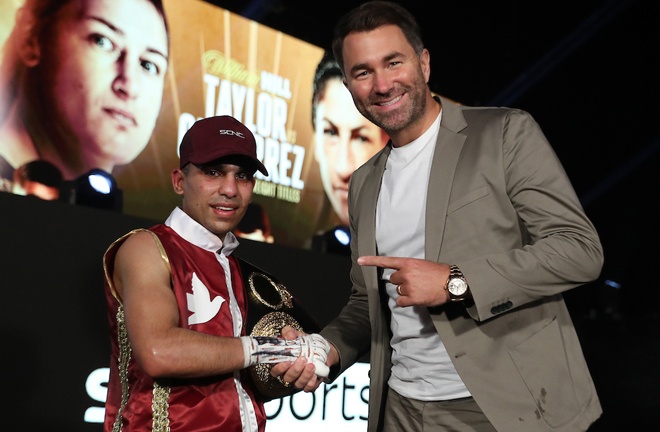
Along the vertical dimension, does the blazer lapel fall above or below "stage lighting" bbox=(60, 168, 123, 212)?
below

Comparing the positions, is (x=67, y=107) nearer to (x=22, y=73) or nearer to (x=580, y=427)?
(x=22, y=73)

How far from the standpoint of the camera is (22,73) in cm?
370

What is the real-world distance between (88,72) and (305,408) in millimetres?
2163

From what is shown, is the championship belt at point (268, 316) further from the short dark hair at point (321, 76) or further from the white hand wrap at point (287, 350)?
the short dark hair at point (321, 76)

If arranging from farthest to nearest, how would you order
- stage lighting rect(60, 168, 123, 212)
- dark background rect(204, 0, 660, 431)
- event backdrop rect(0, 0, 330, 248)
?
dark background rect(204, 0, 660, 431), event backdrop rect(0, 0, 330, 248), stage lighting rect(60, 168, 123, 212)

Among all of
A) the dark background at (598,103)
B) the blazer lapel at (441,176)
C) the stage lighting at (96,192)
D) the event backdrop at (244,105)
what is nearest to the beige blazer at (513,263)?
the blazer lapel at (441,176)

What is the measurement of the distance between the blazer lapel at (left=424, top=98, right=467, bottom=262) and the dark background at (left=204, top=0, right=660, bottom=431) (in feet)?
12.0

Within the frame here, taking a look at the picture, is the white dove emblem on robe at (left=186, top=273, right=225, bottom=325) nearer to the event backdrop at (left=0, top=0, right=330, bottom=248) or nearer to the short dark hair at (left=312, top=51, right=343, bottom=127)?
the event backdrop at (left=0, top=0, right=330, bottom=248)

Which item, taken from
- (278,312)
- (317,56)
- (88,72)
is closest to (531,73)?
(317,56)

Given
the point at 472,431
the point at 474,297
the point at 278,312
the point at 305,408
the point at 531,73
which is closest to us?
the point at 474,297

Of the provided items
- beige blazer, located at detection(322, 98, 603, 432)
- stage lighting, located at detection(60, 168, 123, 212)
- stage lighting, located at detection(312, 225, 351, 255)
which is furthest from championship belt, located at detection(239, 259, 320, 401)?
stage lighting, located at detection(312, 225, 351, 255)

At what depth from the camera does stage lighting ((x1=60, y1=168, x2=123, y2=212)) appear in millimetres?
3512

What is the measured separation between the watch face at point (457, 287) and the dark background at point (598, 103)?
4.04 metres

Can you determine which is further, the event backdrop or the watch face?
the event backdrop
